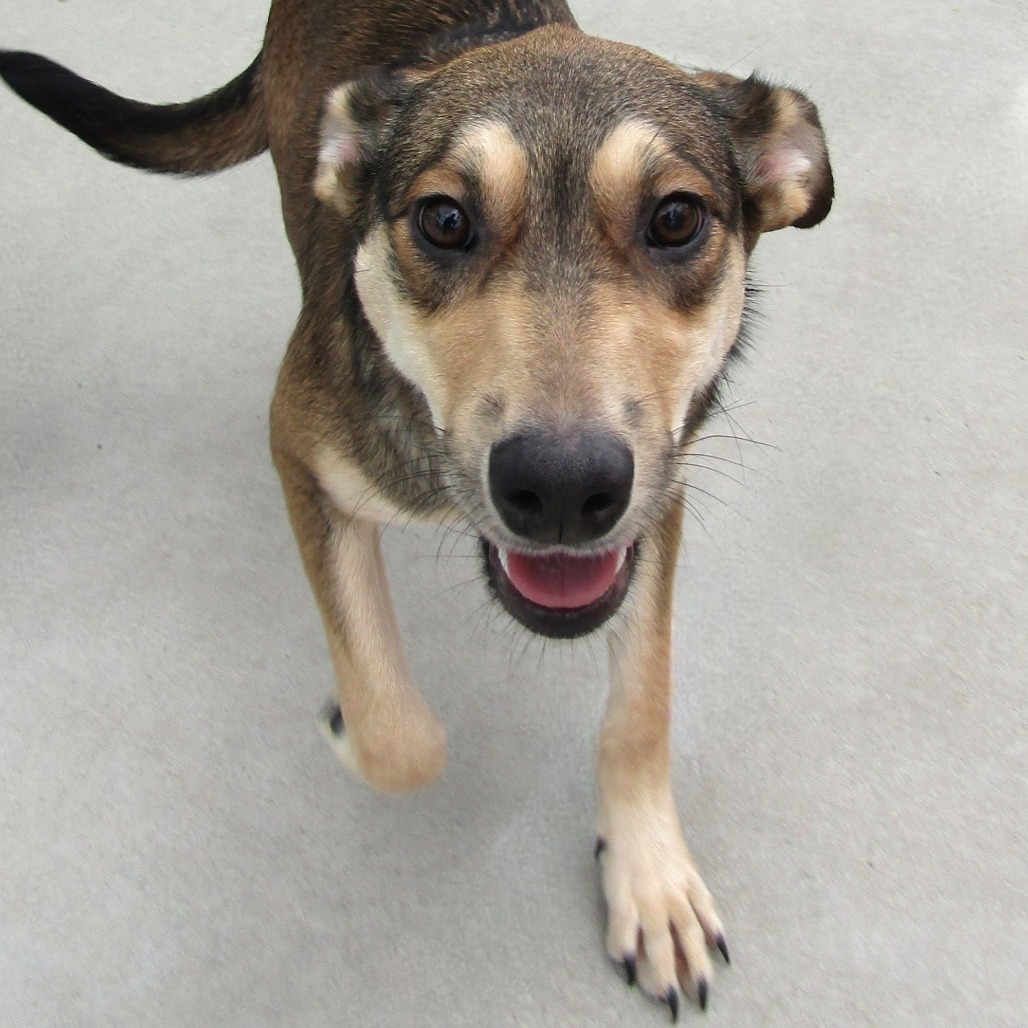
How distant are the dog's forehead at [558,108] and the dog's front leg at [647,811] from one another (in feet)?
2.48

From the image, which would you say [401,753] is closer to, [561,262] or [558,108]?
[561,262]

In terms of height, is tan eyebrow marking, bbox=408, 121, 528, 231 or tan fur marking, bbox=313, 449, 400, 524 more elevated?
tan eyebrow marking, bbox=408, 121, 528, 231

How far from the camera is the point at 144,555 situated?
296 cm

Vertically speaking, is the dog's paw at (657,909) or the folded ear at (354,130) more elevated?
the folded ear at (354,130)

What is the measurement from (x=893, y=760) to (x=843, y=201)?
2013mm

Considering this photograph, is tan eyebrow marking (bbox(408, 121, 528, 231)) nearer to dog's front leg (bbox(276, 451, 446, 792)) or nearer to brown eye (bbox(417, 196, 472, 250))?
brown eye (bbox(417, 196, 472, 250))

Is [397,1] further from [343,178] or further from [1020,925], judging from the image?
[1020,925]

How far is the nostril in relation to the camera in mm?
1616

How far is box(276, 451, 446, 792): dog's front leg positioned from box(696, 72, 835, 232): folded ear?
3.31ft

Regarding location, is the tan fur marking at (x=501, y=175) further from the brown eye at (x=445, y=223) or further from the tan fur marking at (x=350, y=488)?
the tan fur marking at (x=350, y=488)

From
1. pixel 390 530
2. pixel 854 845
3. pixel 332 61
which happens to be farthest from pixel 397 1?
pixel 854 845

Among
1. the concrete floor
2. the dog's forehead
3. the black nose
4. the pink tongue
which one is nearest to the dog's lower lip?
the pink tongue

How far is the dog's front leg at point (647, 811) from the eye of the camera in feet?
7.22

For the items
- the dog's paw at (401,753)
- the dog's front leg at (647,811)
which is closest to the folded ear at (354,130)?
the dog's front leg at (647,811)
